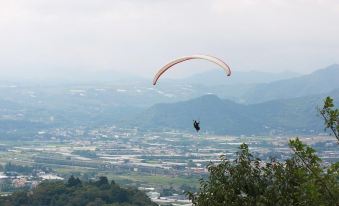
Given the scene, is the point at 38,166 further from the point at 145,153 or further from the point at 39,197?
the point at 39,197

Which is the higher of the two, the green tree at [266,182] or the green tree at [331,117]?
the green tree at [331,117]

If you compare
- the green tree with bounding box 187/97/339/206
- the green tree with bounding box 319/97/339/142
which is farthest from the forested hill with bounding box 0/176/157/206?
the green tree with bounding box 319/97/339/142

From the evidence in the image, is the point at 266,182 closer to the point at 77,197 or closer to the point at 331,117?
the point at 331,117

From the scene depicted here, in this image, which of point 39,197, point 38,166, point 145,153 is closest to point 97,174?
point 38,166

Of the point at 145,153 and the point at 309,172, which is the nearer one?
the point at 309,172

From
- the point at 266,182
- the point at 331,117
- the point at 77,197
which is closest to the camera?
the point at 331,117

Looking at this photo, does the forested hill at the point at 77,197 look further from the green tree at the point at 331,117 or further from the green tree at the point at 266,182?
the green tree at the point at 331,117

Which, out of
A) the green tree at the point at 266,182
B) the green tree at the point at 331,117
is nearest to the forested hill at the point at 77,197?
the green tree at the point at 266,182

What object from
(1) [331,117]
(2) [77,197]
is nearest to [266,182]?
(1) [331,117]
